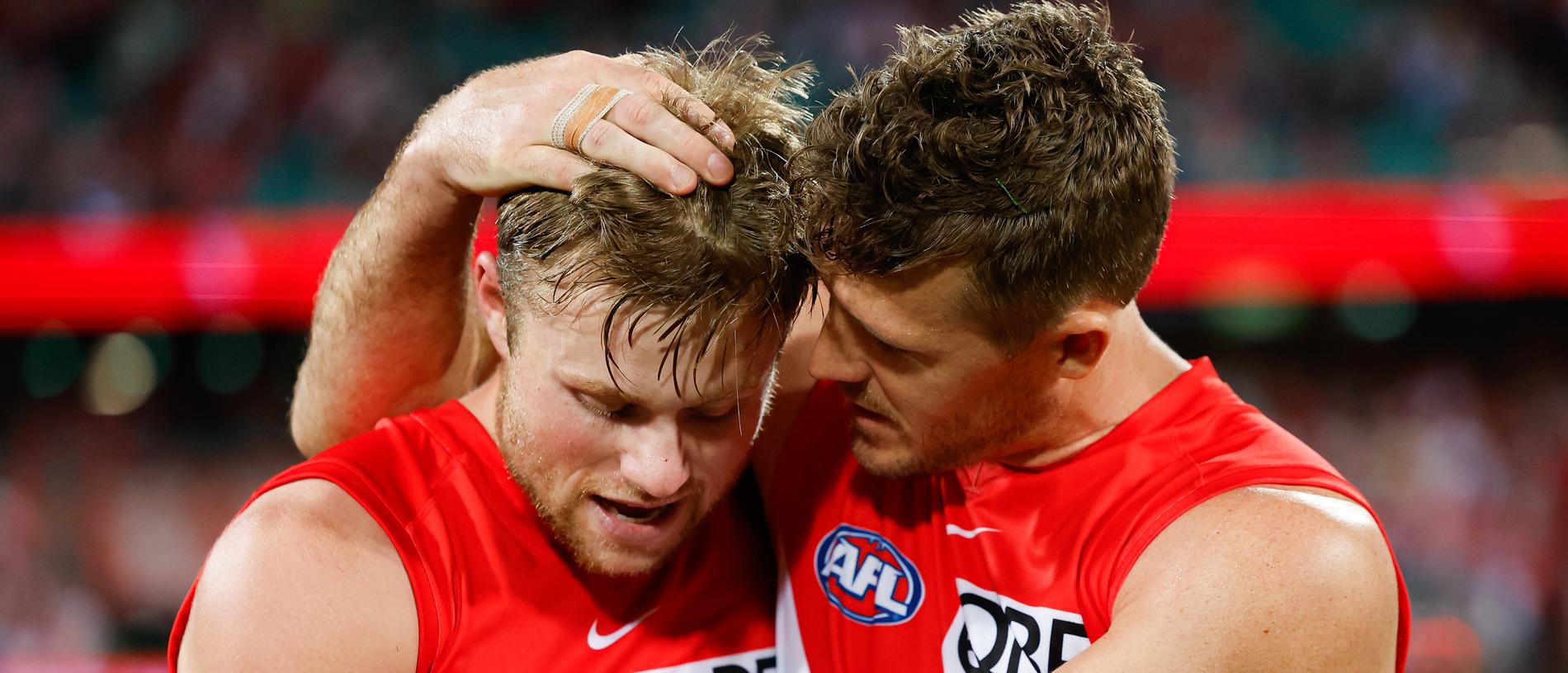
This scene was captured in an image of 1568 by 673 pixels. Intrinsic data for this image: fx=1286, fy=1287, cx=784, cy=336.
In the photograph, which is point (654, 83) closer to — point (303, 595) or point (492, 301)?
point (492, 301)

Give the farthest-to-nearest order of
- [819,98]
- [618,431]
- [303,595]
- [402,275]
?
[819,98], [402,275], [618,431], [303,595]

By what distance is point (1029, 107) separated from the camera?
60.2 inches

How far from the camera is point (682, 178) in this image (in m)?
1.41

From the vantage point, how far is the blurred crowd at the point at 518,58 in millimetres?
5543

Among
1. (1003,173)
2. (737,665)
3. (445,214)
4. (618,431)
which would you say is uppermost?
(1003,173)

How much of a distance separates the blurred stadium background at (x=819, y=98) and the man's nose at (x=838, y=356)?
2.64m

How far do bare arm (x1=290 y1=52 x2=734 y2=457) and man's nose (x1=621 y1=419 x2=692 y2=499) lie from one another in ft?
0.92

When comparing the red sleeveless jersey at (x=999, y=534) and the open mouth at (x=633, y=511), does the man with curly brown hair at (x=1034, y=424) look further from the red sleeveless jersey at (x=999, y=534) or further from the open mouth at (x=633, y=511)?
the open mouth at (x=633, y=511)

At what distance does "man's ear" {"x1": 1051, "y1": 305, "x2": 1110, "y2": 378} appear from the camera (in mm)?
1605

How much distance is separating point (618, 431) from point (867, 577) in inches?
17.6

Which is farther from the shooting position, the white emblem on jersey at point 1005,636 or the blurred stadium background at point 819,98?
the blurred stadium background at point 819,98

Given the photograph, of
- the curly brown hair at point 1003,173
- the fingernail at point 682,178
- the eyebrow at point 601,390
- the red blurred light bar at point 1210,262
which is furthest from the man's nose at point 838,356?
the red blurred light bar at point 1210,262

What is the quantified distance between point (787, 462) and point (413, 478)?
0.54 m

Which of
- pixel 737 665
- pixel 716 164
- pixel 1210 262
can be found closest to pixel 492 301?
pixel 716 164
